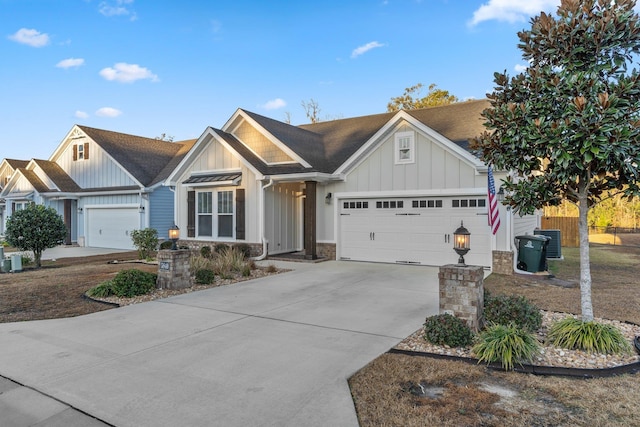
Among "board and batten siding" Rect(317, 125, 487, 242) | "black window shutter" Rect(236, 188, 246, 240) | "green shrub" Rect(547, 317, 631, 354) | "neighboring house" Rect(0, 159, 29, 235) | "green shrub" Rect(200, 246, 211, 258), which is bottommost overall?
"green shrub" Rect(547, 317, 631, 354)

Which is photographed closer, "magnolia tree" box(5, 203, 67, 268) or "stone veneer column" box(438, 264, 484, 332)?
"stone veneer column" box(438, 264, 484, 332)

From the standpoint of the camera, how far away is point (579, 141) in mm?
4523

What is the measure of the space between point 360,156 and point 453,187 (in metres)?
3.18

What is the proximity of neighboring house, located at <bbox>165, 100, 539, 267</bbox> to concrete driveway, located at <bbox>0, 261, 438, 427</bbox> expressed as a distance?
4.14 meters

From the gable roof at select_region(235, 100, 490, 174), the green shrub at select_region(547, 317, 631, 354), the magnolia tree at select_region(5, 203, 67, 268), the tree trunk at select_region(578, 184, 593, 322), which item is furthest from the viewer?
the gable roof at select_region(235, 100, 490, 174)

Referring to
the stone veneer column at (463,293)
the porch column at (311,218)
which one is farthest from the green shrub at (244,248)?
the stone veneer column at (463,293)

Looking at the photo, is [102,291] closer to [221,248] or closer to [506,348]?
[221,248]

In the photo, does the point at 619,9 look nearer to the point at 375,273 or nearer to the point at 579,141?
the point at 579,141

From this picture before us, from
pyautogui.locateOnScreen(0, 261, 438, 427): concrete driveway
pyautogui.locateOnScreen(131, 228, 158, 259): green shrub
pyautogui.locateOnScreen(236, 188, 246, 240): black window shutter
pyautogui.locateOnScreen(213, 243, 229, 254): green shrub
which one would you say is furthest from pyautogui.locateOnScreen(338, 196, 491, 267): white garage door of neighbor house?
pyautogui.locateOnScreen(131, 228, 158, 259): green shrub

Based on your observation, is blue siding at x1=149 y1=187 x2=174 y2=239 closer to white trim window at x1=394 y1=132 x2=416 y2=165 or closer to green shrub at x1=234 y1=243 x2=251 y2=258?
green shrub at x1=234 y1=243 x2=251 y2=258

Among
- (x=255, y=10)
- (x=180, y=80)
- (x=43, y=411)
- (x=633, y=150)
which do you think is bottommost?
(x=43, y=411)

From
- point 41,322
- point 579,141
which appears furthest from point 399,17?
point 41,322

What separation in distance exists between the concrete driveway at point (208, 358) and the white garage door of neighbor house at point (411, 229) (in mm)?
3812

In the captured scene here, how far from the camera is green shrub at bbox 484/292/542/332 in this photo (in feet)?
17.0
